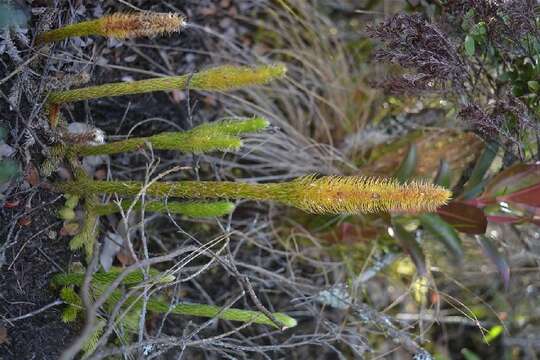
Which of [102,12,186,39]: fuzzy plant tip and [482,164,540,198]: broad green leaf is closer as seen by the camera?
[102,12,186,39]: fuzzy plant tip

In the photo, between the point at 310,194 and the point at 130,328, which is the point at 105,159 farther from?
the point at 310,194

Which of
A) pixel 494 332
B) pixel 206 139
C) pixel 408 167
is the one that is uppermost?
pixel 206 139

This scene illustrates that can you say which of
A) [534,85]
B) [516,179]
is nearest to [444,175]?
[516,179]

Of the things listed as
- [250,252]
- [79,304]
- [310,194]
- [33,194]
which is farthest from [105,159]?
[310,194]

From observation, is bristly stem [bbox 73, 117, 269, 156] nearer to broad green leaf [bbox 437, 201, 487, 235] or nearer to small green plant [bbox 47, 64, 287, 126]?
small green plant [bbox 47, 64, 287, 126]

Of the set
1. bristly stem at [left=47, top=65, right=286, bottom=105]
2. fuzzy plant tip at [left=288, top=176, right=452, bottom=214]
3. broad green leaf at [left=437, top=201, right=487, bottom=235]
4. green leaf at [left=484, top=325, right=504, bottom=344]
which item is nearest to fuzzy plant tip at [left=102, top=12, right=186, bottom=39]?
bristly stem at [left=47, top=65, right=286, bottom=105]

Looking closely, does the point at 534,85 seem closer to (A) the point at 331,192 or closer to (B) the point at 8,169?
(A) the point at 331,192

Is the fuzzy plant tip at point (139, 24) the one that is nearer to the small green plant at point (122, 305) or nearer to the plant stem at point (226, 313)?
the small green plant at point (122, 305)
